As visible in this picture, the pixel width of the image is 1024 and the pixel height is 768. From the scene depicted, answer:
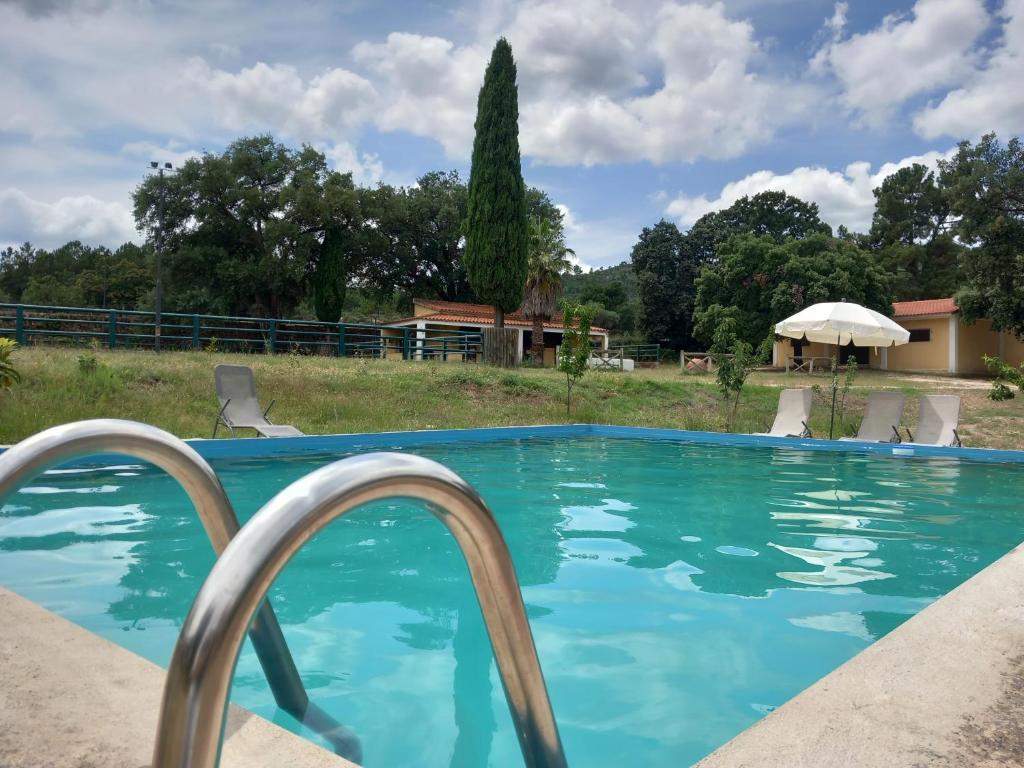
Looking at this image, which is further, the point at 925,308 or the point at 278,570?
the point at 925,308

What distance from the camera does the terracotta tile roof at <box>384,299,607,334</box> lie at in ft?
113

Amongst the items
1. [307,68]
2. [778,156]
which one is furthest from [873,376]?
[307,68]

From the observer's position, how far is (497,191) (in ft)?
88.5

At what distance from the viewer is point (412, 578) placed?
475 centimetres

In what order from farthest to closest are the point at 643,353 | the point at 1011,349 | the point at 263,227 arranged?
the point at 643,353 → the point at 263,227 → the point at 1011,349

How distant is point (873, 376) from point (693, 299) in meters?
15.1

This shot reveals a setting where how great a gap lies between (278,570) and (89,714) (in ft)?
4.30

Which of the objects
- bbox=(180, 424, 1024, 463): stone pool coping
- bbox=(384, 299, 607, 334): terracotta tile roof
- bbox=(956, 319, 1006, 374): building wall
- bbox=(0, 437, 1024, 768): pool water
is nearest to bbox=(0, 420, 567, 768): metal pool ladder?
bbox=(0, 437, 1024, 768): pool water

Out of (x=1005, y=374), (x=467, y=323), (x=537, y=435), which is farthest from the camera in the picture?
(x=467, y=323)

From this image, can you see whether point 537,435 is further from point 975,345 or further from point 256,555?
point 975,345

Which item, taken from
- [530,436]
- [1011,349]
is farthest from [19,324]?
[1011,349]

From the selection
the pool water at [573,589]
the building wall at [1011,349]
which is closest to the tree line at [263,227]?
the building wall at [1011,349]

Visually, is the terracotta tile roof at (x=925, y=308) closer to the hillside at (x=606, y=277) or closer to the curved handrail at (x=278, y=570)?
the hillside at (x=606, y=277)

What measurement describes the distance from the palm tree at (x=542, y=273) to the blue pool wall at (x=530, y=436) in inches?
722
